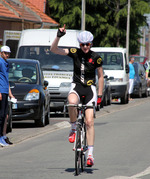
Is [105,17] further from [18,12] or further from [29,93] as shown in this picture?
[29,93]

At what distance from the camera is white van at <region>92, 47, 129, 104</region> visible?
85.5 ft

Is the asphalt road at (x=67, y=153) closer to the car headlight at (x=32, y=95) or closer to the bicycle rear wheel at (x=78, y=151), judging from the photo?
the bicycle rear wheel at (x=78, y=151)

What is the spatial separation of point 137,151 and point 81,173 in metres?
2.59

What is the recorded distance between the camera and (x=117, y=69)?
2625 cm

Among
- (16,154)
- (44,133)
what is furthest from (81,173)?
(44,133)

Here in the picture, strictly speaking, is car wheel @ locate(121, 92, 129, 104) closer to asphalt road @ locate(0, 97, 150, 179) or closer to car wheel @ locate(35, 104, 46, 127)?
asphalt road @ locate(0, 97, 150, 179)

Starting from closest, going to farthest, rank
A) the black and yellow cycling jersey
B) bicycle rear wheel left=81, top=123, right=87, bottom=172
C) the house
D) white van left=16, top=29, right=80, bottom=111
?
bicycle rear wheel left=81, top=123, right=87, bottom=172
the black and yellow cycling jersey
white van left=16, top=29, right=80, bottom=111
the house

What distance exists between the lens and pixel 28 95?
15.3m

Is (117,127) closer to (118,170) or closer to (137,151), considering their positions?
(137,151)

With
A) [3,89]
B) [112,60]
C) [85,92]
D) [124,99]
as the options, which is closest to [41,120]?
[3,89]

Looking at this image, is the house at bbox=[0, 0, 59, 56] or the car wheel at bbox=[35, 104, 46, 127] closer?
the car wheel at bbox=[35, 104, 46, 127]

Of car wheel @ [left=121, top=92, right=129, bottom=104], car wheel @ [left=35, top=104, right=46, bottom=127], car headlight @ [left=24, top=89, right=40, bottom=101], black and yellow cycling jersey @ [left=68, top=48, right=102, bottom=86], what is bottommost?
car wheel @ [left=121, top=92, right=129, bottom=104]

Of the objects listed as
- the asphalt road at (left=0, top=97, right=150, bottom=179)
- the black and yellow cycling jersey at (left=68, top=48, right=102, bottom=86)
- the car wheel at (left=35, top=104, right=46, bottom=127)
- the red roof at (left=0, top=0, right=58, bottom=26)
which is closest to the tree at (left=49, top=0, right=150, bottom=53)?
the red roof at (left=0, top=0, right=58, bottom=26)

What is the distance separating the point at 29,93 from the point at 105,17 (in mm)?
41349
